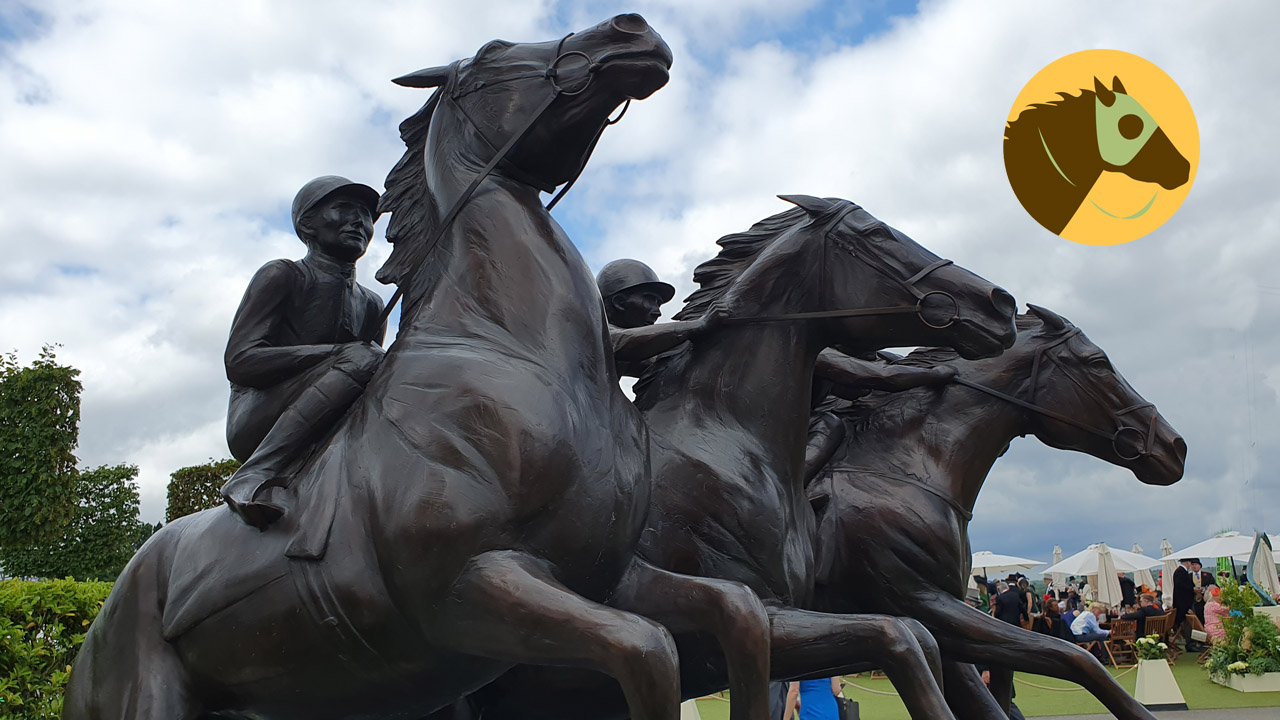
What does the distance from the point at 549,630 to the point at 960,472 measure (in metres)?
3.36

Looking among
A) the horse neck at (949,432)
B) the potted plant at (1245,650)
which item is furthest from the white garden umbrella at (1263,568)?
the horse neck at (949,432)

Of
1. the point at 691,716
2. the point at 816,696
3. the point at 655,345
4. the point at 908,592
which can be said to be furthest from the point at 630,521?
the point at 691,716

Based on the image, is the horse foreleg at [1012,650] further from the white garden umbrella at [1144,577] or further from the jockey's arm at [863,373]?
the white garden umbrella at [1144,577]

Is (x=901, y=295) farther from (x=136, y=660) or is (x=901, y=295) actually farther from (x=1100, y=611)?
(x=1100, y=611)

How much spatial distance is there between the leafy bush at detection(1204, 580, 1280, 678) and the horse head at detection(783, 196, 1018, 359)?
556 inches

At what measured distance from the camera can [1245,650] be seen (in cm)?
1592

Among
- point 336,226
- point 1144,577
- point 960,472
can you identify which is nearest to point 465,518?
point 336,226

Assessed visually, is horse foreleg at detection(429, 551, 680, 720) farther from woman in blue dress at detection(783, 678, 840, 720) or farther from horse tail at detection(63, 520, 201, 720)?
woman in blue dress at detection(783, 678, 840, 720)

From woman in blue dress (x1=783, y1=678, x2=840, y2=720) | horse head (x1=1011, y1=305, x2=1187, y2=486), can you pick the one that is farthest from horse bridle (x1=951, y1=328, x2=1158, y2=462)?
woman in blue dress (x1=783, y1=678, x2=840, y2=720)

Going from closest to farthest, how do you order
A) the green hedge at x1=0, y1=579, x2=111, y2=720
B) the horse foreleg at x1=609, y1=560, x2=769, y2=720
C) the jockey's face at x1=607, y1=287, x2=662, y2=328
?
the horse foreleg at x1=609, y1=560, x2=769, y2=720, the jockey's face at x1=607, y1=287, x2=662, y2=328, the green hedge at x1=0, y1=579, x2=111, y2=720

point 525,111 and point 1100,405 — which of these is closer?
point 525,111

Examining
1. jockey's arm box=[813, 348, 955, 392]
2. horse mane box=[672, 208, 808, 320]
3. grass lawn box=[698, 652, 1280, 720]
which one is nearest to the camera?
horse mane box=[672, 208, 808, 320]

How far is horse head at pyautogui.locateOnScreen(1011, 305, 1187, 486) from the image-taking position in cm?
586

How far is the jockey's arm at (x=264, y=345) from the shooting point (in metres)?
3.57
